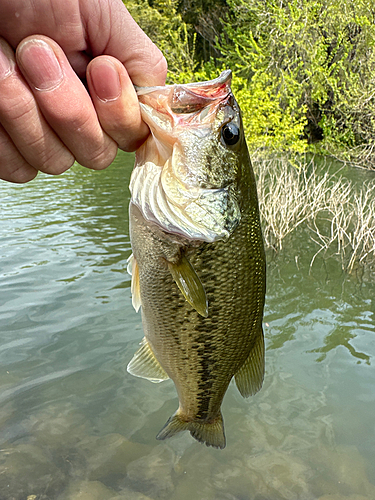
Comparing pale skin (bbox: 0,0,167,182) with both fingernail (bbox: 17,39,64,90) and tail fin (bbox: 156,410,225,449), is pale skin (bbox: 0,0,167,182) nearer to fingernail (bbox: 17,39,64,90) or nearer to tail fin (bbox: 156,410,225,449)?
fingernail (bbox: 17,39,64,90)

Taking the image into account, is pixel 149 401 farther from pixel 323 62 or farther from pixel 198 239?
pixel 323 62

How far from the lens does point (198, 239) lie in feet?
5.87

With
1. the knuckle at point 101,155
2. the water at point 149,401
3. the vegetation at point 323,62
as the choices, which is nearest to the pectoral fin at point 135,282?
the knuckle at point 101,155

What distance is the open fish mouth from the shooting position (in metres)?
1.59

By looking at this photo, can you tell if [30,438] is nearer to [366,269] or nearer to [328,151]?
[366,269]

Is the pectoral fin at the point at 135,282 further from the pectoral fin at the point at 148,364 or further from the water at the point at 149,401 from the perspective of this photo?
the water at the point at 149,401

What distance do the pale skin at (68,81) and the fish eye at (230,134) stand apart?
32 cm

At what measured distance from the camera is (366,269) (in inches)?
332

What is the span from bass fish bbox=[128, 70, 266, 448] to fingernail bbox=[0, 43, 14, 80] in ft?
1.55

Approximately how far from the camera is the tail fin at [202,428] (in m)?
2.34

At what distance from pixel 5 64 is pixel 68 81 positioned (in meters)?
0.20

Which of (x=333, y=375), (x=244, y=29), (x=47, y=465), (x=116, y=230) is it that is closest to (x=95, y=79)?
(x=47, y=465)

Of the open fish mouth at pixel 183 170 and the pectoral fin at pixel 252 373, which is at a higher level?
the open fish mouth at pixel 183 170

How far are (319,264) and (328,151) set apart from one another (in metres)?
16.0
